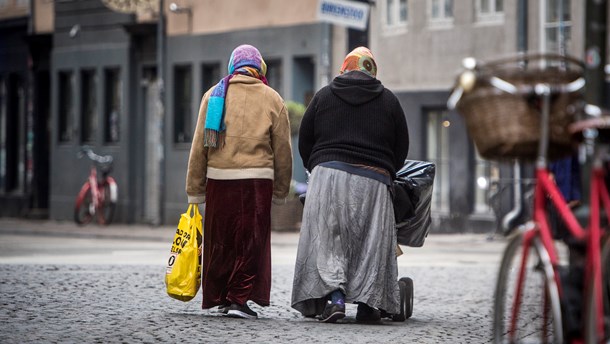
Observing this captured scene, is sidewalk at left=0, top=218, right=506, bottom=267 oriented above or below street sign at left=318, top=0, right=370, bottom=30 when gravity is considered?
below

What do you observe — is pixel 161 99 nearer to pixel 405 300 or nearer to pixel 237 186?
pixel 237 186

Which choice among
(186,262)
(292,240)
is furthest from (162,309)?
(292,240)

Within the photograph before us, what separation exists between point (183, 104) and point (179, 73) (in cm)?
69

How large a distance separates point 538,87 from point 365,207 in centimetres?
413

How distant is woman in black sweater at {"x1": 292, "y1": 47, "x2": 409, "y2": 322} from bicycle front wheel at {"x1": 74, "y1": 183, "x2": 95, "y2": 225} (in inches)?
828

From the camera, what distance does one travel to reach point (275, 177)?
34.1ft

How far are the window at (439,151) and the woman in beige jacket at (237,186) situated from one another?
17177 millimetres

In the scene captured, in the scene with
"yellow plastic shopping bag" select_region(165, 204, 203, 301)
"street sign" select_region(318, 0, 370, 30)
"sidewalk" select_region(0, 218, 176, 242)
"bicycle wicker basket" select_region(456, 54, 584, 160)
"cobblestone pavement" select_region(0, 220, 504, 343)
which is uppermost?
"street sign" select_region(318, 0, 370, 30)

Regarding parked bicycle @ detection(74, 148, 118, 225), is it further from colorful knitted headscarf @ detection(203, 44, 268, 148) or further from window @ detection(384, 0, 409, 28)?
colorful knitted headscarf @ detection(203, 44, 268, 148)

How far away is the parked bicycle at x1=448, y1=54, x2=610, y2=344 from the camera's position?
555 cm

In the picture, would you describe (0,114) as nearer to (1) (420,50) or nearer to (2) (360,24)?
(1) (420,50)

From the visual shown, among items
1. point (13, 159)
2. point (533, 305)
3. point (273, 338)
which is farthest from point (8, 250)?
point (13, 159)

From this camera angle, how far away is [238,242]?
33.4 feet

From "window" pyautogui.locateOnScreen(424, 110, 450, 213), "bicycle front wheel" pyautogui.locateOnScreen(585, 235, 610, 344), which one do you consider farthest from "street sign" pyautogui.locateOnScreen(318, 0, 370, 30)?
"bicycle front wheel" pyautogui.locateOnScreen(585, 235, 610, 344)
